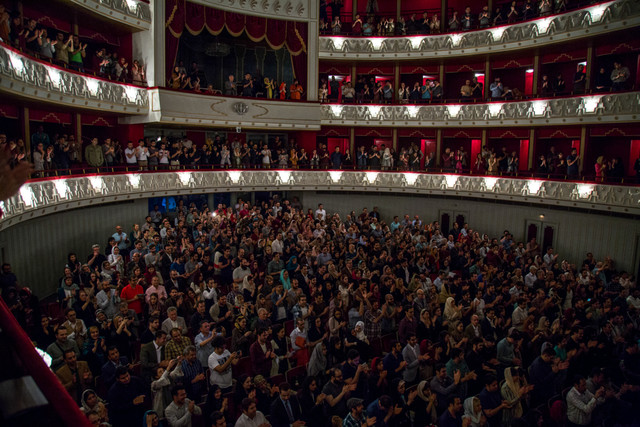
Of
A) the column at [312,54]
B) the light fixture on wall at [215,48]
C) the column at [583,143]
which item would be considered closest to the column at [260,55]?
the light fixture on wall at [215,48]

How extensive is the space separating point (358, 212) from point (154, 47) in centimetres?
1171

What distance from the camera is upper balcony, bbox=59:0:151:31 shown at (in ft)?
46.0

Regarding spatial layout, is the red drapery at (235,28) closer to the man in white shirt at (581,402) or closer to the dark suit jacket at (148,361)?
the dark suit jacket at (148,361)

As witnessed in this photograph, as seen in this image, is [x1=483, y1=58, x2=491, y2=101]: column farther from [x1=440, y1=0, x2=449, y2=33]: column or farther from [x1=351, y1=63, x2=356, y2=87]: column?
[x1=351, y1=63, x2=356, y2=87]: column

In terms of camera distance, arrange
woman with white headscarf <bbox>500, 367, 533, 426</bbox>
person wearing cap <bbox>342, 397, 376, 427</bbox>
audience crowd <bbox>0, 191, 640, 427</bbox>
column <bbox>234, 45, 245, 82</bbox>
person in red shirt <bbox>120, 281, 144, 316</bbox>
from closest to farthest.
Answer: person wearing cap <bbox>342, 397, 376, 427</bbox>, audience crowd <bbox>0, 191, 640, 427</bbox>, woman with white headscarf <bbox>500, 367, 533, 426</bbox>, person in red shirt <bbox>120, 281, 144, 316</bbox>, column <bbox>234, 45, 245, 82</bbox>

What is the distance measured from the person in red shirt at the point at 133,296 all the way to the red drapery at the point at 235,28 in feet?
36.1

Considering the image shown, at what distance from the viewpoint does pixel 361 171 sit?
71.6 ft

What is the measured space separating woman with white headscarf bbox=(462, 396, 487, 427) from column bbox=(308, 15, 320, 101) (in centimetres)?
1732

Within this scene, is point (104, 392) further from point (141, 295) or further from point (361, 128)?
point (361, 128)

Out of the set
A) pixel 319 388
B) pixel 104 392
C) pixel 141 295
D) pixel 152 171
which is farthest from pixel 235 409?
pixel 152 171

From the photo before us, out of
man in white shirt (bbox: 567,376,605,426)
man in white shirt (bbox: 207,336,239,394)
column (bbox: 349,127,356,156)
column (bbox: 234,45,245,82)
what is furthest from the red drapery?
man in white shirt (bbox: 567,376,605,426)

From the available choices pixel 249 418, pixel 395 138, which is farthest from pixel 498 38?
pixel 249 418

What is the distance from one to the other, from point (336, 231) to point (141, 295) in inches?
290

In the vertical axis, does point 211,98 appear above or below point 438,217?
above
